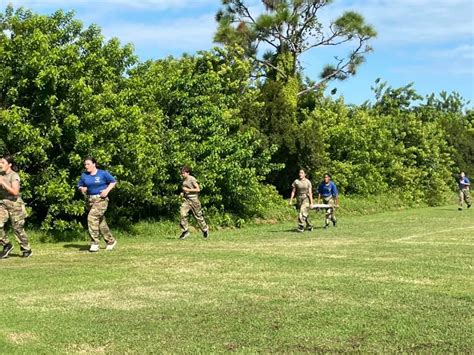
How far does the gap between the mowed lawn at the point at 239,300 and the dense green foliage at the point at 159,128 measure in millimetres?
2823

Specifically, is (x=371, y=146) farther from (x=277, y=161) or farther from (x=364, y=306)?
(x=364, y=306)

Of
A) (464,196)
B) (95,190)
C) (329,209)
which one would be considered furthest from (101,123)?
(464,196)

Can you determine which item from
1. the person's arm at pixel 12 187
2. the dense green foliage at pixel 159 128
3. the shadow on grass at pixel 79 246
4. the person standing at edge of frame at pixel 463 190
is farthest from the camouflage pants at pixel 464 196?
the person's arm at pixel 12 187

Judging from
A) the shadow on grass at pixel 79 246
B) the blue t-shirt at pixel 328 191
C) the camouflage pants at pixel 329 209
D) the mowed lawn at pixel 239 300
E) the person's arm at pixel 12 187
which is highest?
the person's arm at pixel 12 187

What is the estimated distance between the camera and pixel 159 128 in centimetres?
1964

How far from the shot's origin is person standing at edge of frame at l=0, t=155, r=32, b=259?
474 inches

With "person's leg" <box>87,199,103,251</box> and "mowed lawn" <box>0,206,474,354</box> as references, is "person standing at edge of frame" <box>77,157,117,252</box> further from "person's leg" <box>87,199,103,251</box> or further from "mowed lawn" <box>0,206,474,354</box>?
"mowed lawn" <box>0,206,474,354</box>

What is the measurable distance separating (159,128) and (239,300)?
40.1ft

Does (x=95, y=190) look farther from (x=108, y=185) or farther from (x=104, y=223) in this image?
(x=104, y=223)

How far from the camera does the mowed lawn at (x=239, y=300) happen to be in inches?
242

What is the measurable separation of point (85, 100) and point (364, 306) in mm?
10339

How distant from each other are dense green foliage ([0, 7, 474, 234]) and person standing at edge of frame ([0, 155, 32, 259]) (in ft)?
9.32

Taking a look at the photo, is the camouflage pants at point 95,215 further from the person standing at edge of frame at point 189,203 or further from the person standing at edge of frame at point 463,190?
the person standing at edge of frame at point 463,190

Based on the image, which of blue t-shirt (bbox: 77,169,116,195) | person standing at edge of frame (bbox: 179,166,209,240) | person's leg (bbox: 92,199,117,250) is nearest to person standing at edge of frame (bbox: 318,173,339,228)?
person standing at edge of frame (bbox: 179,166,209,240)
